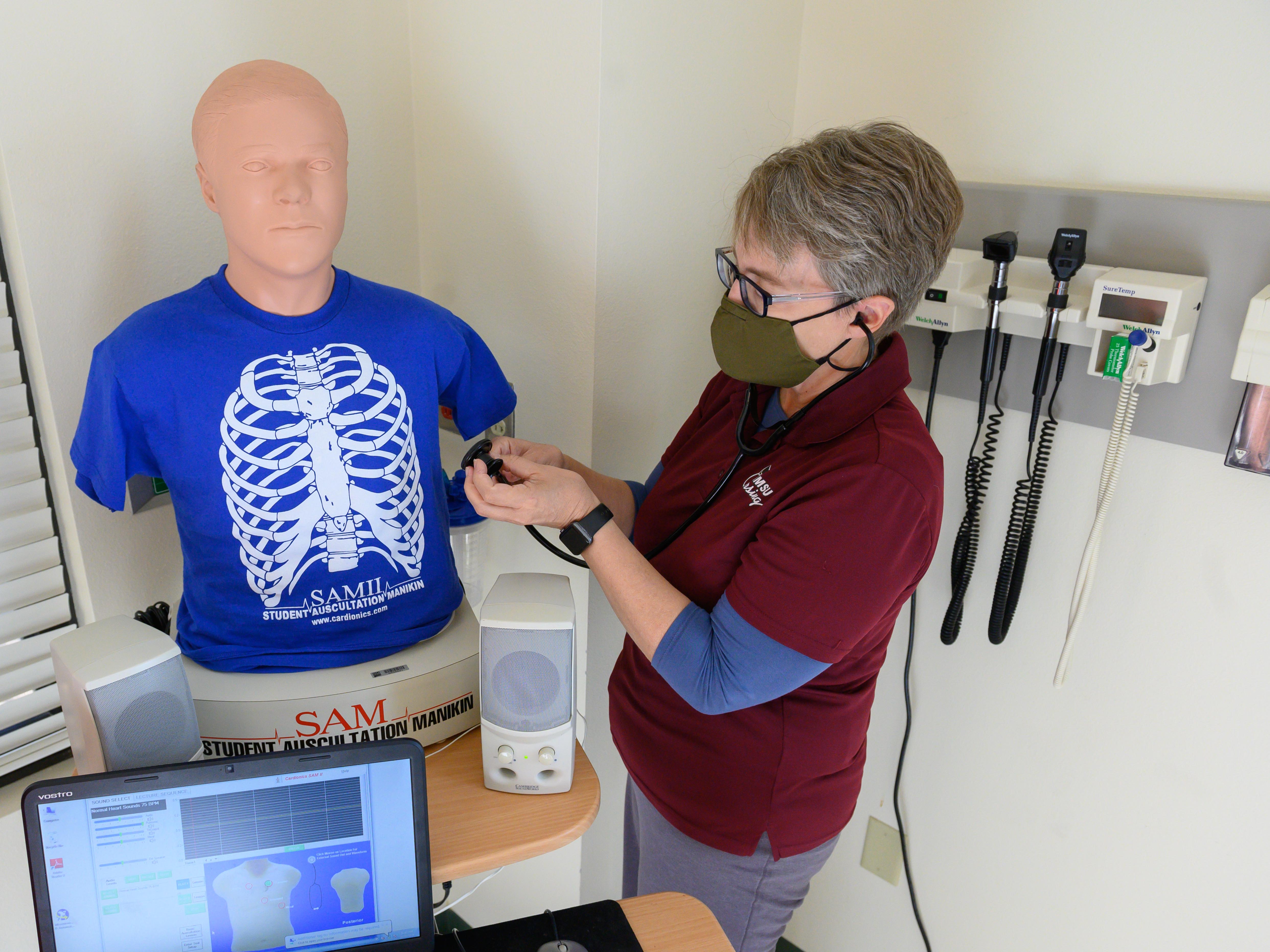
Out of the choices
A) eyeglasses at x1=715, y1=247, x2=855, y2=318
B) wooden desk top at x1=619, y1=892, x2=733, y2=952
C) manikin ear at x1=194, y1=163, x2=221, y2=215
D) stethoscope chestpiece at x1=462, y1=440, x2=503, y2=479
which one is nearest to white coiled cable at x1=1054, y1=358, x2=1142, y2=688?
eyeglasses at x1=715, y1=247, x2=855, y2=318

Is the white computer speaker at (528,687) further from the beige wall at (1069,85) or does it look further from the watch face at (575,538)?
the beige wall at (1069,85)

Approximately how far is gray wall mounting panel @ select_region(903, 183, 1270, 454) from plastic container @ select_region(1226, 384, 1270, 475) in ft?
0.07

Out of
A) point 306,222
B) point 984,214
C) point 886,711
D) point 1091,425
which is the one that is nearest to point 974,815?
point 886,711

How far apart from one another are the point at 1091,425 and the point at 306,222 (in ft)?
3.98

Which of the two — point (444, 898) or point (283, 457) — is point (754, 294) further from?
point (444, 898)

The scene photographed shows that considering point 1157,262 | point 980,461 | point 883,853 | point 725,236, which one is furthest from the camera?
point 883,853

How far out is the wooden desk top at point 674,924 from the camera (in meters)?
1.11

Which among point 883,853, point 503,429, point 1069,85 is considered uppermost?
point 1069,85

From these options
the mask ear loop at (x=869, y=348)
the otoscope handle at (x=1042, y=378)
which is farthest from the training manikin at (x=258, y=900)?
the otoscope handle at (x=1042, y=378)

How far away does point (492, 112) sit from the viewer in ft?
5.27

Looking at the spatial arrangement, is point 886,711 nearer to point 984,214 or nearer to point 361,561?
point 984,214

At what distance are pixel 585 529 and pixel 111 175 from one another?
91 centimetres

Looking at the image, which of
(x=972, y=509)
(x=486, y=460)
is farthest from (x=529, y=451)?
(x=972, y=509)

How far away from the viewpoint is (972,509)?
1.58 meters
